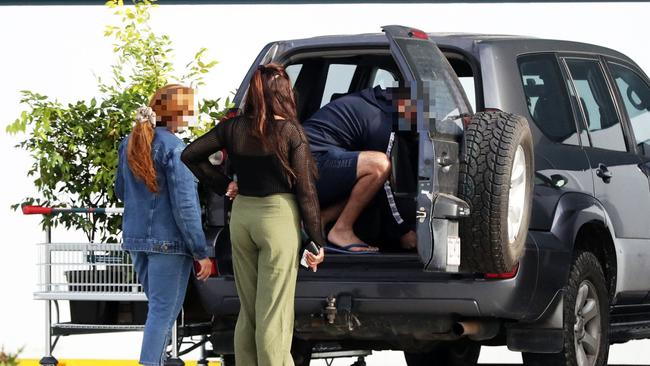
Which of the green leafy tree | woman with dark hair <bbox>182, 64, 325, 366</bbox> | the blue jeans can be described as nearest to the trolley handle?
the green leafy tree

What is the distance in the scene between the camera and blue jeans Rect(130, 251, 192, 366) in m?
8.48

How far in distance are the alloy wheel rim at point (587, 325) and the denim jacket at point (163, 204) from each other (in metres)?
1.89

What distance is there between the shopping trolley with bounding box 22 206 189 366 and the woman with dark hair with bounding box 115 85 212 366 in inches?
20.7

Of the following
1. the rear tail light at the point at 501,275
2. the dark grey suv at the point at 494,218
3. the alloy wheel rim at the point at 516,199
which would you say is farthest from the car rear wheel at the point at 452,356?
the alloy wheel rim at the point at 516,199

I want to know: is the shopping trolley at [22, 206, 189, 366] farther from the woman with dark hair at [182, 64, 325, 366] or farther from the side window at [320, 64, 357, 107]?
the woman with dark hair at [182, 64, 325, 366]

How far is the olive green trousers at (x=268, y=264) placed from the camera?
7.73 metres

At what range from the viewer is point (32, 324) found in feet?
47.3

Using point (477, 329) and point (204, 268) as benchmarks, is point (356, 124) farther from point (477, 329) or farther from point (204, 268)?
point (477, 329)

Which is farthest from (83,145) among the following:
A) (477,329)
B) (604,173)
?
(604,173)

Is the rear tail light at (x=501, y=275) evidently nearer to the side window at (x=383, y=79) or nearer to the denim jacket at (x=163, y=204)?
the denim jacket at (x=163, y=204)

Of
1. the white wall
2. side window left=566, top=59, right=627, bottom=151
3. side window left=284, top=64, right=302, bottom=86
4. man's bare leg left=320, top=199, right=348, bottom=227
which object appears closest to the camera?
man's bare leg left=320, top=199, right=348, bottom=227

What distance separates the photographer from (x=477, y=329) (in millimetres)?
7961

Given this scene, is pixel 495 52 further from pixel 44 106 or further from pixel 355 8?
pixel 355 8

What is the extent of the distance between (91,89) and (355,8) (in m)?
2.30
